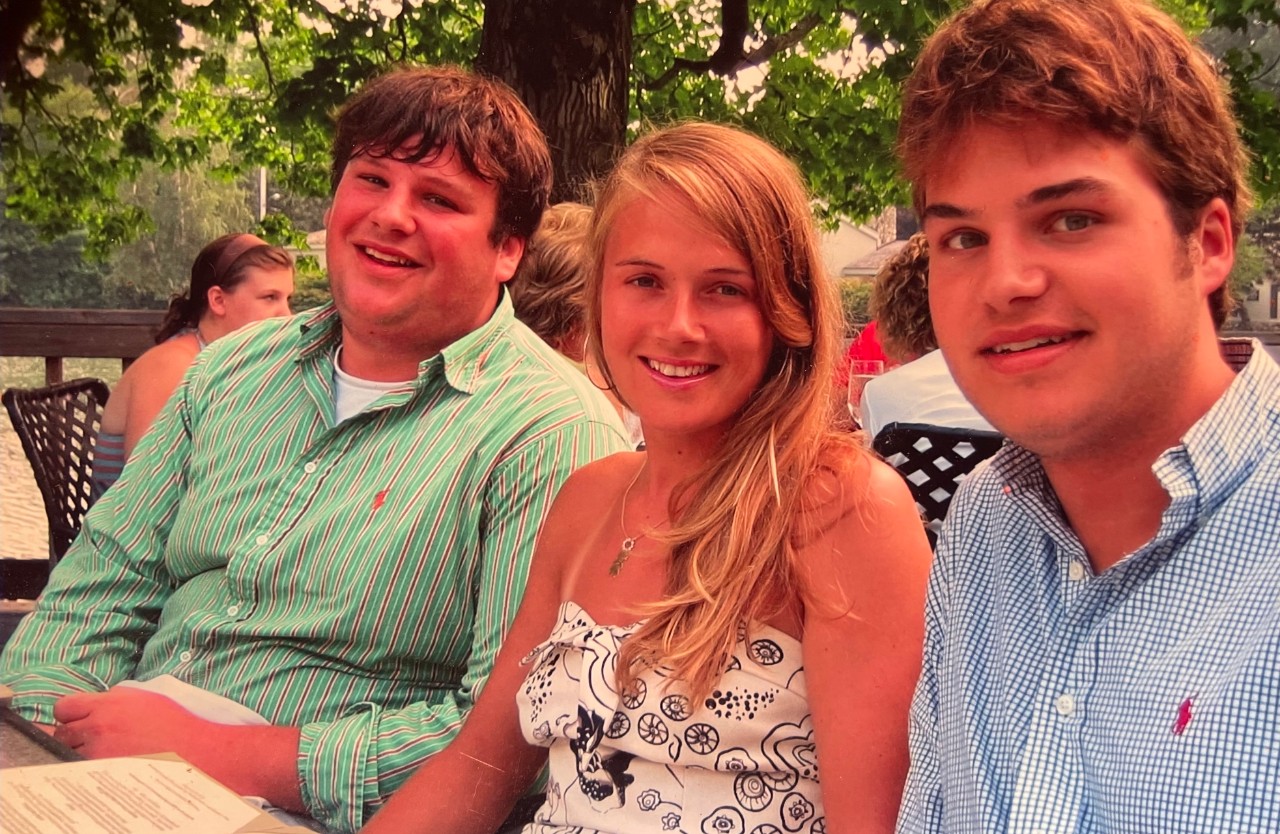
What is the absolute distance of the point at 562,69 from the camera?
15.9 feet

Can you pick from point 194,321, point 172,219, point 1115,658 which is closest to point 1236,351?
point 1115,658

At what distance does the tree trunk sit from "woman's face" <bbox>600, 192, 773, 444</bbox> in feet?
10.1

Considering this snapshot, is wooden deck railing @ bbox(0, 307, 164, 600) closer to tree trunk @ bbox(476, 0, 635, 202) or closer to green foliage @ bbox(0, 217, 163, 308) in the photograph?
green foliage @ bbox(0, 217, 163, 308)

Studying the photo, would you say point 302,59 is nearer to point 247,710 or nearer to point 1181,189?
point 247,710

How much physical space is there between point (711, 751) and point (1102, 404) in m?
0.63

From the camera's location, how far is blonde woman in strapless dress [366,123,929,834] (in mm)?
1545

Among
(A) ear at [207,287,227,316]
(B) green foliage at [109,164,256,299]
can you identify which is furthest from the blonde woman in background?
(B) green foliage at [109,164,256,299]

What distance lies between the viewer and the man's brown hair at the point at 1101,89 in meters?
1.23

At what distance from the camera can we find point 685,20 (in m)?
8.01

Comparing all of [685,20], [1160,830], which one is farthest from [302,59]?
[1160,830]

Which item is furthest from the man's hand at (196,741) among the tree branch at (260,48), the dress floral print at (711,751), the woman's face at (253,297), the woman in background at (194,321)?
the tree branch at (260,48)

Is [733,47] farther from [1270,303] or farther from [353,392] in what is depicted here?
[353,392]

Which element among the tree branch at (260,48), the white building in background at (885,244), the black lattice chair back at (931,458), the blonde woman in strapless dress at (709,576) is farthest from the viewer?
the tree branch at (260,48)

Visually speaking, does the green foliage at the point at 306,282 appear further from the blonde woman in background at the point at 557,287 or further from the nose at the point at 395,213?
the nose at the point at 395,213
